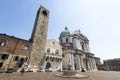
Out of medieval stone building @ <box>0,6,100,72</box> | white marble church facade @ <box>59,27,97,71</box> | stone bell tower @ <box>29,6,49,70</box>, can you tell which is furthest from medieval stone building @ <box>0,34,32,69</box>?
white marble church facade @ <box>59,27,97,71</box>

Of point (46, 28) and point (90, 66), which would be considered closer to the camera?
point (46, 28)

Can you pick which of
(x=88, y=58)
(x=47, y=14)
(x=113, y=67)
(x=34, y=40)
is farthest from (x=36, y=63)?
(x=113, y=67)

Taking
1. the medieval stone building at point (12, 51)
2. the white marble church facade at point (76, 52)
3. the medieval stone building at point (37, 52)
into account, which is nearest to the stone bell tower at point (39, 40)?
the medieval stone building at point (37, 52)

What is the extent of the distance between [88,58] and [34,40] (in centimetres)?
3121

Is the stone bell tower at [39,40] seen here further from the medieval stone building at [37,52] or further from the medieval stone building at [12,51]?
the medieval stone building at [12,51]

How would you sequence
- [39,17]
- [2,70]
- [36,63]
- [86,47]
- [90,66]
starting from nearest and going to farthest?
[2,70] → [36,63] → [39,17] → [90,66] → [86,47]

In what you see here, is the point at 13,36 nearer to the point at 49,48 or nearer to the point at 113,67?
the point at 49,48

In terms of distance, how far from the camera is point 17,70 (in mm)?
20047

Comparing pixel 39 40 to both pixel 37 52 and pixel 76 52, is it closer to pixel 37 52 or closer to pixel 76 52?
pixel 37 52

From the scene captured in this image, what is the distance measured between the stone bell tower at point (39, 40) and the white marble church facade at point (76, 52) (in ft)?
37.8

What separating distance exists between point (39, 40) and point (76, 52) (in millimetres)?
19313

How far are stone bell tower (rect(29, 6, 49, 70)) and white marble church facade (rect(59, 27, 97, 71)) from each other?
11534 millimetres

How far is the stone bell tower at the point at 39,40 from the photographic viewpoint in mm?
23919

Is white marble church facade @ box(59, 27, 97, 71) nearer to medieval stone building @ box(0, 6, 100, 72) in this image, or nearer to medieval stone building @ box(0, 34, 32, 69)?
medieval stone building @ box(0, 6, 100, 72)
